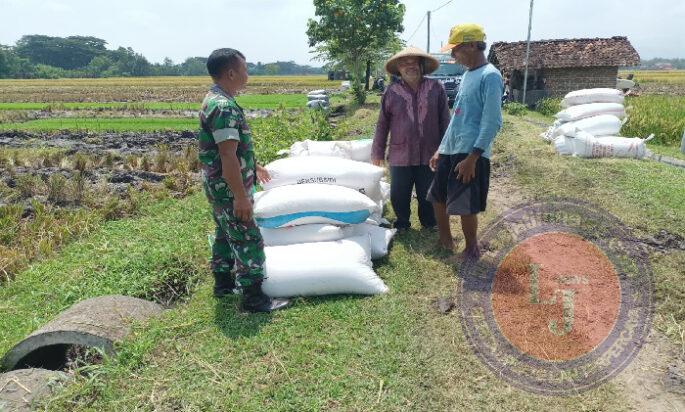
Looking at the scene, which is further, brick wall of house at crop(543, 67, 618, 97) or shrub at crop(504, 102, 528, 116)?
brick wall of house at crop(543, 67, 618, 97)

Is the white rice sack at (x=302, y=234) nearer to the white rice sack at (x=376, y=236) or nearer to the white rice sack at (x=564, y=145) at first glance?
the white rice sack at (x=376, y=236)

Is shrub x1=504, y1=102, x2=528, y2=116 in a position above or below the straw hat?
below

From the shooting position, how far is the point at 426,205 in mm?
4004

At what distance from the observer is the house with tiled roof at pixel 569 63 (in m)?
15.3

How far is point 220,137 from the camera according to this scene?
242cm

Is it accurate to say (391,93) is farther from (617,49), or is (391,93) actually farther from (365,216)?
(617,49)

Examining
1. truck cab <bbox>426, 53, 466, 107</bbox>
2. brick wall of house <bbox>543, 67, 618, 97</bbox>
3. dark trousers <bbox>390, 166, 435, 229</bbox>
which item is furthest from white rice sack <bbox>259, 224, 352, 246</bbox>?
brick wall of house <bbox>543, 67, 618, 97</bbox>

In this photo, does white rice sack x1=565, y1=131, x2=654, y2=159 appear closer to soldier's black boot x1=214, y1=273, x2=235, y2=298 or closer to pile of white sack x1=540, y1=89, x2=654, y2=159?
pile of white sack x1=540, y1=89, x2=654, y2=159

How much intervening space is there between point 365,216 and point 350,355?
4.07ft

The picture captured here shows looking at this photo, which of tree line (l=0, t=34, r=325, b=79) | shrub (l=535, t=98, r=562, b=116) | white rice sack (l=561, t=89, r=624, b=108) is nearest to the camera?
white rice sack (l=561, t=89, r=624, b=108)

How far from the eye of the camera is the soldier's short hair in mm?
2520

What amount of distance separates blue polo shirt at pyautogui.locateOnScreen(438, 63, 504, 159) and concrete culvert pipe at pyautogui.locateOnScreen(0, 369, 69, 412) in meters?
2.65

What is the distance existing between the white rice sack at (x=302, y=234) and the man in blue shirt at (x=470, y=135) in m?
0.81

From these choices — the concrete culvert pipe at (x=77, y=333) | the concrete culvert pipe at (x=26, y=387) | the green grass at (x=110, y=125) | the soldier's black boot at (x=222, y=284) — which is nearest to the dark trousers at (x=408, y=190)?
the soldier's black boot at (x=222, y=284)
